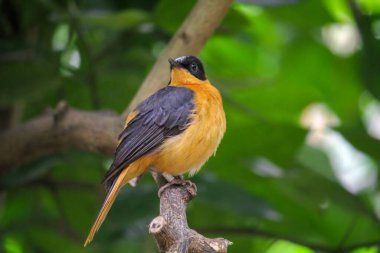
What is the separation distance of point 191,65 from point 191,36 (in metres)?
0.60

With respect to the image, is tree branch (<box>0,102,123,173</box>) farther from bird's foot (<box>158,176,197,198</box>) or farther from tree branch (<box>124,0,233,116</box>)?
bird's foot (<box>158,176,197,198</box>)

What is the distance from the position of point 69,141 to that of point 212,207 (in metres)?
1.27

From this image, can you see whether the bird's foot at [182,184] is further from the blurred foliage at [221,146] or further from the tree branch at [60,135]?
the blurred foliage at [221,146]

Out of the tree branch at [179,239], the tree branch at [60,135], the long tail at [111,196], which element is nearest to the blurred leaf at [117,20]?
the tree branch at [60,135]

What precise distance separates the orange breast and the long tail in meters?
0.21

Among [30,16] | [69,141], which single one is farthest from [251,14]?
[69,141]

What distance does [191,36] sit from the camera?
498cm

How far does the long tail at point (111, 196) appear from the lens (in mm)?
4559

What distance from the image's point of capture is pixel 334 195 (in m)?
5.52

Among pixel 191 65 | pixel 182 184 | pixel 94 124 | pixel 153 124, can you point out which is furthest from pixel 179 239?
pixel 191 65

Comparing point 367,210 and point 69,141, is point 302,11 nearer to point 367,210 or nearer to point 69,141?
point 367,210

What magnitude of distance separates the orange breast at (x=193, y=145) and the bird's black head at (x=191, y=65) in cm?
31

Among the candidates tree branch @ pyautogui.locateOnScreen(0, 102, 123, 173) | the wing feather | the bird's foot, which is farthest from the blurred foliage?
the bird's foot

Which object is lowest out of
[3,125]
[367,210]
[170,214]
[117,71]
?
[3,125]
